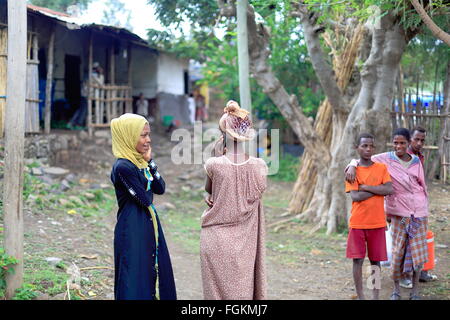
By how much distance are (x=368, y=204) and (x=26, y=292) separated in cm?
292

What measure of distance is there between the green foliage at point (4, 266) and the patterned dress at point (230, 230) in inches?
65.7

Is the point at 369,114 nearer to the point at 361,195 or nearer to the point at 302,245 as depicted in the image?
the point at 302,245

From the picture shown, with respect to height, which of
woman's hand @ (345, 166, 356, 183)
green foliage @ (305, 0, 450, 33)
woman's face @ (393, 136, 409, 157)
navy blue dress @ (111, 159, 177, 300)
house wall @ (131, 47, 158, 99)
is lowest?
navy blue dress @ (111, 159, 177, 300)

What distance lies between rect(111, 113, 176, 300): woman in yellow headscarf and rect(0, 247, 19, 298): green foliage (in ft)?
3.97

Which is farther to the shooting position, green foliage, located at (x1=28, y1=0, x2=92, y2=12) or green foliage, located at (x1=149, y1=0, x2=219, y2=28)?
green foliage, located at (x1=28, y1=0, x2=92, y2=12)

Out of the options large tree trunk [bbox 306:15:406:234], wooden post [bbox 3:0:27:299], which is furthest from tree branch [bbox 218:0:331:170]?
wooden post [bbox 3:0:27:299]

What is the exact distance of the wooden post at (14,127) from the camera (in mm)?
4250

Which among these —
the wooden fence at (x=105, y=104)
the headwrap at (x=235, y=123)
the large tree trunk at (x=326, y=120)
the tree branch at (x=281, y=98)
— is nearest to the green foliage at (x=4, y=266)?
the headwrap at (x=235, y=123)

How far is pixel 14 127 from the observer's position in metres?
4.25

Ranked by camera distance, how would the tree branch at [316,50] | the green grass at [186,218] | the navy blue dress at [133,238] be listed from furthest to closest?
the green grass at [186,218], the tree branch at [316,50], the navy blue dress at [133,238]

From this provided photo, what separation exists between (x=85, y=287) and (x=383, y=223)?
9.01 ft

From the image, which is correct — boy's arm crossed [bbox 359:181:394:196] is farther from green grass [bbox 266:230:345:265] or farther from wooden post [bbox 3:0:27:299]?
wooden post [bbox 3:0:27:299]

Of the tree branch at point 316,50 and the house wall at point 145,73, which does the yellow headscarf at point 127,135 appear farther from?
the house wall at point 145,73

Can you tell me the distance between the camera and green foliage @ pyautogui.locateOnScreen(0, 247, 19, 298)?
4.20m
